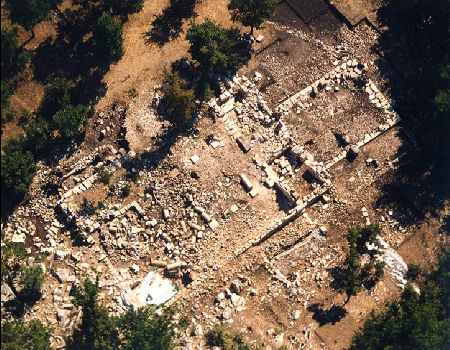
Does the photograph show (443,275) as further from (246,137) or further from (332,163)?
(246,137)

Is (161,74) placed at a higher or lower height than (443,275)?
higher

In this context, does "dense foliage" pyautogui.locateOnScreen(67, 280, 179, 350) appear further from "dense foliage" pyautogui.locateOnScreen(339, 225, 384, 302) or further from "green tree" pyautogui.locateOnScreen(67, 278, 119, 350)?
"dense foliage" pyautogui.locateOnScreen(339, 225, 384, 302)

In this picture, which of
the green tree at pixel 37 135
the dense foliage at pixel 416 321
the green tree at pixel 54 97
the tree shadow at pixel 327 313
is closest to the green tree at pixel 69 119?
the green tree at pixel 54 97

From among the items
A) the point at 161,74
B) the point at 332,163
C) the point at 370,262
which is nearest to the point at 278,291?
the point at 370,262

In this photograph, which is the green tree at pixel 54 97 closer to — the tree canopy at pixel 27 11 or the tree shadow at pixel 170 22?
the tree canopy at pixel 27 11

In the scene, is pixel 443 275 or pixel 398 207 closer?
pixel 443 275

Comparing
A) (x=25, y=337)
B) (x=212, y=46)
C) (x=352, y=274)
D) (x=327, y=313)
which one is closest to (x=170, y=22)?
(x=212, y=46)

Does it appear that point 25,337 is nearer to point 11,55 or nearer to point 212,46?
point 11,55

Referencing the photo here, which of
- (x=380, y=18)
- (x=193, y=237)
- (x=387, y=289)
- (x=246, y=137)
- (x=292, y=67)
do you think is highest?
(x=380, y=18)
